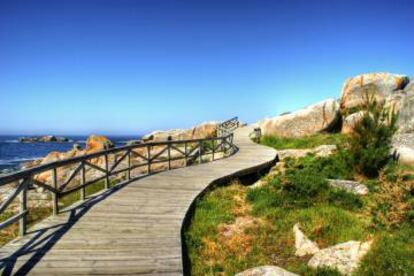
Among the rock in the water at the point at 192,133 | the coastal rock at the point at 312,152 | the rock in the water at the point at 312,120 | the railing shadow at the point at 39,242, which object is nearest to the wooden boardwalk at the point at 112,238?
the railing shadow at the point at 39,242

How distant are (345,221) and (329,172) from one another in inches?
236

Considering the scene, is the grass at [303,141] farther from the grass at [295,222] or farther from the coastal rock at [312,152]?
the grass at [295,222]

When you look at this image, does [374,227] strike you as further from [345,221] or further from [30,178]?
[30,178]

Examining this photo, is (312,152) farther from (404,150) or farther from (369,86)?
(369,86)

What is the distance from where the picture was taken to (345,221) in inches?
343

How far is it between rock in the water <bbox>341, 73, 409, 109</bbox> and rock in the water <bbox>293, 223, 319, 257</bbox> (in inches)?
834

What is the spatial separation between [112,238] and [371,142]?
11.1 metres

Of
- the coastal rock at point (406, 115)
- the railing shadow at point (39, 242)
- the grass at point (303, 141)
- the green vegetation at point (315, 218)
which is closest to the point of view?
the railing shadow at point (39, 242)

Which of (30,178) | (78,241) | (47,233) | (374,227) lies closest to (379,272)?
(374,227)

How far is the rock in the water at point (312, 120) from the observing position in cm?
2667

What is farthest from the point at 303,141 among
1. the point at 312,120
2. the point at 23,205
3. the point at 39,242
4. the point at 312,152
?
the point at 39,242

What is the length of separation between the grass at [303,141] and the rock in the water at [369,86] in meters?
4.11

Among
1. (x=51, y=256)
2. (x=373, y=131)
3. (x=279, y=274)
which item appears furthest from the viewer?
(x=373, y=131)

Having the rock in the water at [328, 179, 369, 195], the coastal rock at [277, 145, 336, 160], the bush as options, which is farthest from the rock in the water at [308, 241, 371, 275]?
the coastal rock at [277, 145, 336, 160]
